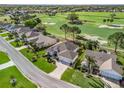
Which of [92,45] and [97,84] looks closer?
[97,84]

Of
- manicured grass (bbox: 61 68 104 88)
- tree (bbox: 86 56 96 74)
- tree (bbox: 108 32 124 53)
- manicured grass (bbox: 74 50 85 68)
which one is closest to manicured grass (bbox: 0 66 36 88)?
manicured grass (bbox: 61 68 104 88)

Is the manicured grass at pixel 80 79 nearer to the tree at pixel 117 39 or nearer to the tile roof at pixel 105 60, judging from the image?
the tile roof at pixel 105 60

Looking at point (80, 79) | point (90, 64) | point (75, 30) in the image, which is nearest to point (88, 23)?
point (75, 30)

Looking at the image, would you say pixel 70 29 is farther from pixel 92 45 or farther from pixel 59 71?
pixel 59 71

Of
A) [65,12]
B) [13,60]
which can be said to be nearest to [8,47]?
[13,60]

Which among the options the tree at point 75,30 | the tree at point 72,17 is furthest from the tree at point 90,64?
the tree at point 72,17

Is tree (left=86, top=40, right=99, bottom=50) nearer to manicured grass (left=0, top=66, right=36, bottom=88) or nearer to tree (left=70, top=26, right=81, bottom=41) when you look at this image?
tree (left=70, top=26, right=81, bottom=41)

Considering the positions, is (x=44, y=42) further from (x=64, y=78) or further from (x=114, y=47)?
(x=114, y=47)
